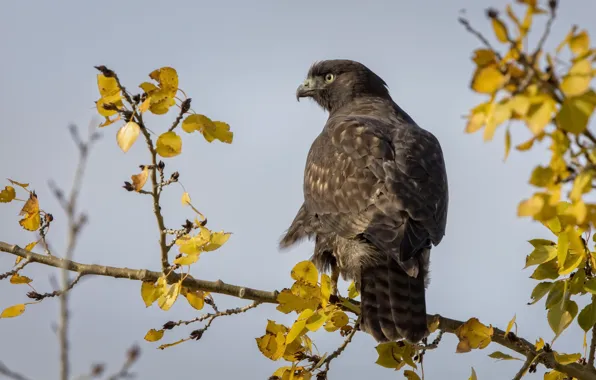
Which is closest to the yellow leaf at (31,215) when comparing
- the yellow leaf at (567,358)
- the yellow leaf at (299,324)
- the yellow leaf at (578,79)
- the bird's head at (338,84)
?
the yellow leaf at (299,324)

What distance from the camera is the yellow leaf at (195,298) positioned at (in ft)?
14.5

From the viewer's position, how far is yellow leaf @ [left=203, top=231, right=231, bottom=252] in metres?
3.90

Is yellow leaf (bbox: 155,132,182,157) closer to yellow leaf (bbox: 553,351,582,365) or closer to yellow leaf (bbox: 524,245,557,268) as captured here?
yellow leaf (bbox: 524,245,557,268)

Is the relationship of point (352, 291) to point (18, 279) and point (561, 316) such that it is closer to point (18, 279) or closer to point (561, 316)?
point (561, 316)

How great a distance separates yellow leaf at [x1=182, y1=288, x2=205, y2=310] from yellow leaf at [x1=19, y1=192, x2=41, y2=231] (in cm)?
80

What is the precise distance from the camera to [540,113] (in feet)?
6.39

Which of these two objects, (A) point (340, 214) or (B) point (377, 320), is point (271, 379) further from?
(A) point (340, 214)

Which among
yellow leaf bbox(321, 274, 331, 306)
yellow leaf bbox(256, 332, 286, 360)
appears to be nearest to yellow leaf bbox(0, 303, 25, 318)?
yellow leaf bbox(256, 332, 286, 360)

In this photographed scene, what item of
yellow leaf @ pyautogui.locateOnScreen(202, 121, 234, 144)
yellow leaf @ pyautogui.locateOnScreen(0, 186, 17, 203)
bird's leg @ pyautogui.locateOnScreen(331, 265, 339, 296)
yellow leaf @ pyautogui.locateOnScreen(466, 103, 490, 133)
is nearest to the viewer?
yellow leaf @ pyautogui.locateOnScreen(466, 103, 490, 133)

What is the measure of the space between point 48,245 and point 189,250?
865mm

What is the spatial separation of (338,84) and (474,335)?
15.0ft

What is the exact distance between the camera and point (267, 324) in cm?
425

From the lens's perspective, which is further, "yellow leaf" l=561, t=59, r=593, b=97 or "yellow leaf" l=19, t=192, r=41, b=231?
"yellow leaf" l=19, t=192, r=41, b=231

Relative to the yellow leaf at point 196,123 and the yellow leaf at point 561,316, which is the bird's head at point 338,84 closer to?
the yellow leaf at point 561,316
